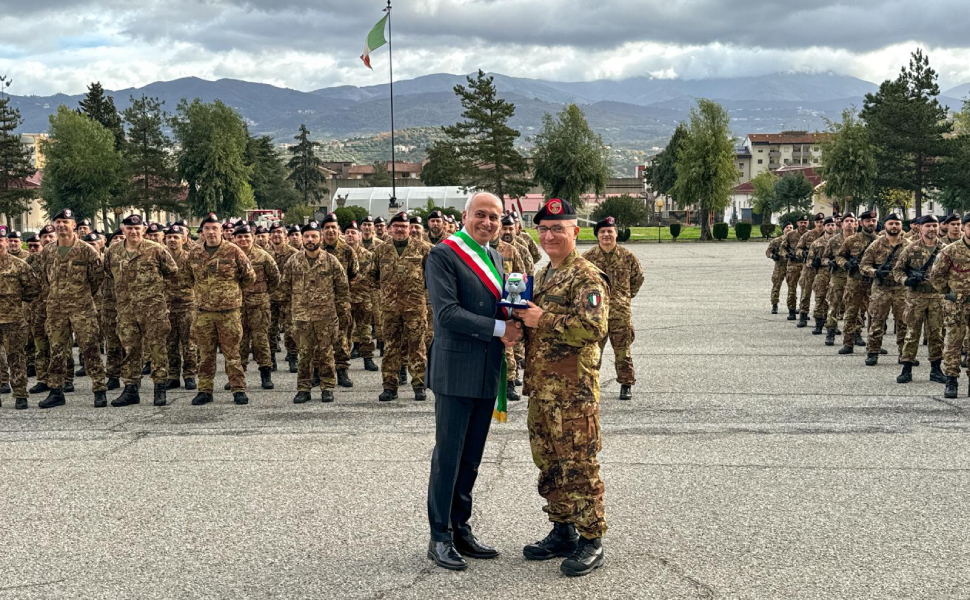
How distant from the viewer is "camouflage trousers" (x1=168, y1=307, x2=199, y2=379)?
11914mm

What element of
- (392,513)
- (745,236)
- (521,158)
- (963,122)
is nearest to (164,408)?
(392,513)

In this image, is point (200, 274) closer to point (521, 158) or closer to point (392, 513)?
point (392, 513)

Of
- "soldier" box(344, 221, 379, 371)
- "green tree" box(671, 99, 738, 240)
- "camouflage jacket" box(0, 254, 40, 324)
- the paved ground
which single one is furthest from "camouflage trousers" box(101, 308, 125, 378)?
"green tree" box(671, 99, 738, 240)

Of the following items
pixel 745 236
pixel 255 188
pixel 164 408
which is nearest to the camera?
pixel 164 408

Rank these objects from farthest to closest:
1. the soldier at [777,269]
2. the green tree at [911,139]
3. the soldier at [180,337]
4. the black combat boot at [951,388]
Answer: the green tree at [911,139] < the soldier at [777,269] < the soldier at [180,337] < the black combat boot at [951,388]

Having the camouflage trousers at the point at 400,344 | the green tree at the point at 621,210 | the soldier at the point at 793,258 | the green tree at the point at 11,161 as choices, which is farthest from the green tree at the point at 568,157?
the camouflage trousers at the point at 400,344

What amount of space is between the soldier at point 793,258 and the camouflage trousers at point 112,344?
12163 mm

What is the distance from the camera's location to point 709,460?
7.41 m

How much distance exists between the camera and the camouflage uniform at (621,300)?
9.98m

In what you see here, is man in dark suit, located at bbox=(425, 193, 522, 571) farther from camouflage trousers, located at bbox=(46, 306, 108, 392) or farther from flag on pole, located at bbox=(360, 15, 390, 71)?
flag on pole, located at bbox=(360, 15, 390, 71)

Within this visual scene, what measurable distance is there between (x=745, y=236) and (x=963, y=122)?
30.2 m

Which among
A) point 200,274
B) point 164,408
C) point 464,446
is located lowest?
point 164,408

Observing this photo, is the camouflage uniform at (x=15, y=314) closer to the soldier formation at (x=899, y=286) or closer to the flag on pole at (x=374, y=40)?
the soldier formation at (x=899, y=286)

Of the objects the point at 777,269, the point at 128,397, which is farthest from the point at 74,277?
the point at 777,269
